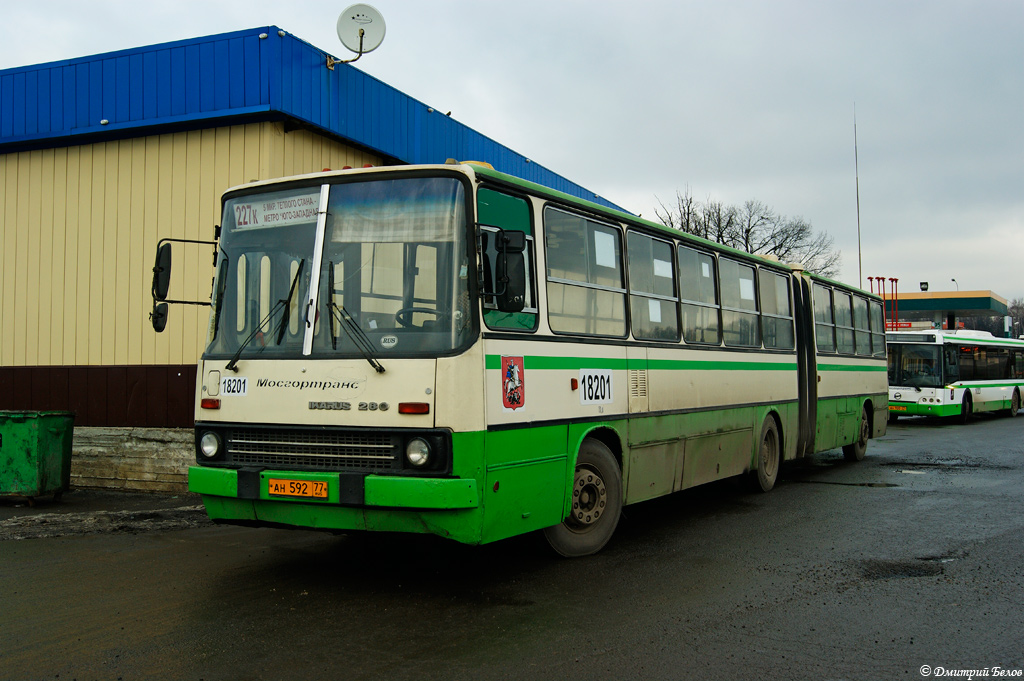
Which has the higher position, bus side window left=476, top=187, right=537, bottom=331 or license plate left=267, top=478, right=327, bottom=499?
bus side window left=476, top=187, right=537, bottom=331

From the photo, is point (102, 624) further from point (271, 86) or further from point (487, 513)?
point (271, 86)

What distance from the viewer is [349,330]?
6.23 m

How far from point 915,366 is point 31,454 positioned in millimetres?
22966

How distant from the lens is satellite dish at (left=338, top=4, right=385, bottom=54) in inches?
492

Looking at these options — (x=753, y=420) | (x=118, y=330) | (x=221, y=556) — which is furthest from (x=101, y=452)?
(x=753, y=420)

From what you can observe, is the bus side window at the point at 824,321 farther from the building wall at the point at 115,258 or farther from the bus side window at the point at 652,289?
the building wall at the point at 115,258

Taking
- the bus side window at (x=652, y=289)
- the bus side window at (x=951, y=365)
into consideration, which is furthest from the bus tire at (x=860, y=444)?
the bus side window at (x=951, y=365)

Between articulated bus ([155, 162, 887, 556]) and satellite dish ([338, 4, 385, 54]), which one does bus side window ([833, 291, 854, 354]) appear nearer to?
articulated bus ([155, 162, 887, 556])

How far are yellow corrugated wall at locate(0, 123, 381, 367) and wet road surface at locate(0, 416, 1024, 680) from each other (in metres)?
3.16

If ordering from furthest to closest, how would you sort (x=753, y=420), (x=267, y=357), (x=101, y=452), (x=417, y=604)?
(x=101, y=452) < (x=753, y=420) < (x=267, y=357) < (x=417, y=604)

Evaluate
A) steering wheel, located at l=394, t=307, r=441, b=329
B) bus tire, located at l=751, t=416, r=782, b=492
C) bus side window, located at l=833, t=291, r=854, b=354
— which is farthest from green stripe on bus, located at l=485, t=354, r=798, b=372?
bus side window, located at l=833, t=291, r=854, b=354

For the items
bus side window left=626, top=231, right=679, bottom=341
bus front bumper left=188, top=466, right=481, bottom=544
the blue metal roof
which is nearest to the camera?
bus front bumper left=188, top=466, right=481, bottom=544

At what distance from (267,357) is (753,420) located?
21.2 ft

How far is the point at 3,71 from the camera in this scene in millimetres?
12930
